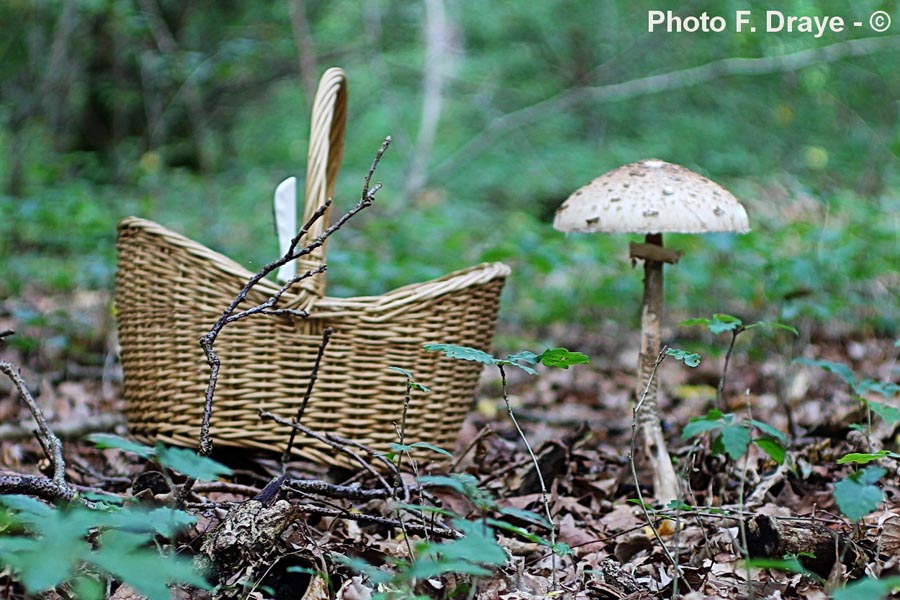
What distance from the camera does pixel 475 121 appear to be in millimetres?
9219

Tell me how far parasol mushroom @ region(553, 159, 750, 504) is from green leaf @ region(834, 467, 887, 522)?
0.74 metres

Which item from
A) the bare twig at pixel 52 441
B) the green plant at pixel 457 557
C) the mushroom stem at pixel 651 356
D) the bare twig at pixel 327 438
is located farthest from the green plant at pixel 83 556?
the mushroom stem at pixel 651 356

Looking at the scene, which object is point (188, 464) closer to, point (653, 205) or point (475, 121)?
point (653, 205)

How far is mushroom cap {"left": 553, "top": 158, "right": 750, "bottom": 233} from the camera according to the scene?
2109mm

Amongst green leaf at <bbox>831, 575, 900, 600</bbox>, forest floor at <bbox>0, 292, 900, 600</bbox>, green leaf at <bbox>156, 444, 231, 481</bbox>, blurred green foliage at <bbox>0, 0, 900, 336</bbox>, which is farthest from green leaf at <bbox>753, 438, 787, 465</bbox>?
blurred green foliage at <bbox>0, 0, 900, 336</bbox>

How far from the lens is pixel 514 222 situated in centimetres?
823

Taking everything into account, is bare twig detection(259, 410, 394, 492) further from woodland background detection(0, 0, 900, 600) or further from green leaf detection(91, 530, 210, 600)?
green leaf detection(91, 530, 210, 600)

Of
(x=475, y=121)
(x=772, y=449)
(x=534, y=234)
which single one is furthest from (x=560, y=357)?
(x=475, y=121)

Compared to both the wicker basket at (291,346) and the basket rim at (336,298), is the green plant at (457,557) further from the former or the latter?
the basket rim at (336,298)

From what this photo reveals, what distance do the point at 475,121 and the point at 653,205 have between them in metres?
7.31

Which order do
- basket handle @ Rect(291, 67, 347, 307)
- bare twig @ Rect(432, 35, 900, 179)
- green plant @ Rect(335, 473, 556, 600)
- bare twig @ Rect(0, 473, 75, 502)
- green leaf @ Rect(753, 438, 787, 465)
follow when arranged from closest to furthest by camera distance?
1. green plant @ Rect(335, 473, 556, 600)
2. bare twig @ Rect(0, 473, 75, 502)
3. green leaf @ Rect(753, 438, 787, 465)
4. basket handle @ Rect(291, 67, 347, 307)
5. bare twig @ Rect(432, 35, 900, 179)

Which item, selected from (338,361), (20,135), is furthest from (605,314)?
(20,135)

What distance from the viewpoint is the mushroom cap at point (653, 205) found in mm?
2109

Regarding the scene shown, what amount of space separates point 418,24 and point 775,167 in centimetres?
387
